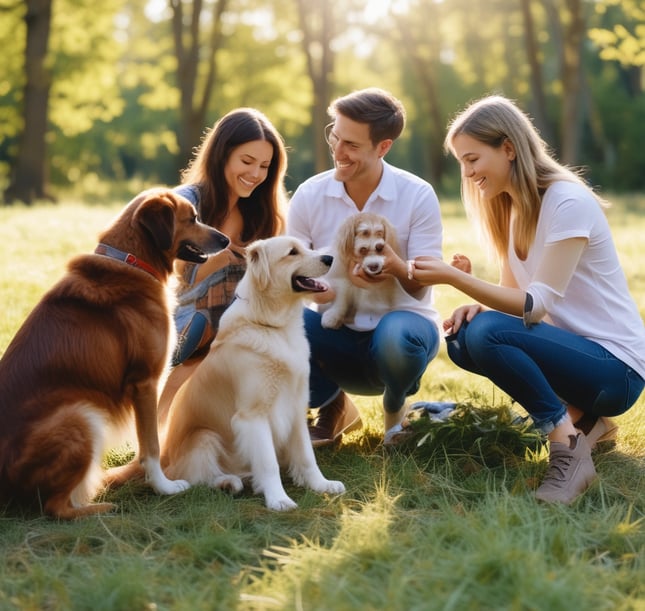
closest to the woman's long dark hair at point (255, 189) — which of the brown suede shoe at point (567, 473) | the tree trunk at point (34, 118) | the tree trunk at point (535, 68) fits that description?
the brown suede shoe at point (567, 473)

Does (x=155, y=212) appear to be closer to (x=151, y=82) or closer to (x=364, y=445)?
(x=364, y=445)

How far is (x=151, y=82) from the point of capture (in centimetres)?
2578

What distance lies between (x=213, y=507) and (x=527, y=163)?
2125mm

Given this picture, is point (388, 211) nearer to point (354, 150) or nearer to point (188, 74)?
point (354, 150)

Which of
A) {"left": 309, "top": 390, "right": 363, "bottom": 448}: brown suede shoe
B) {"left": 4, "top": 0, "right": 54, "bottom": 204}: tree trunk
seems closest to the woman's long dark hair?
{"left": 309, "top": 390, "right": 363, "bottom": 448}: brown suede shoe

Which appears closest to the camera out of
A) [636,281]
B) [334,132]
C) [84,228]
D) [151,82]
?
[334,132]

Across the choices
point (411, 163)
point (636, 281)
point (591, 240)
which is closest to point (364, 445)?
point (591, 240)

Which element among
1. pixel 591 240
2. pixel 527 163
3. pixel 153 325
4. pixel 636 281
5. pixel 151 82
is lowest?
pixel 636 281

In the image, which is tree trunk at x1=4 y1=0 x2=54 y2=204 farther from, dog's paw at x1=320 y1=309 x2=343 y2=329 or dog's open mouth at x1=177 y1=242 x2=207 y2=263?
dog's open mouth at x1=177 y1=242 x2=207 y2=263

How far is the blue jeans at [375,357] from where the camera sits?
4.25 m

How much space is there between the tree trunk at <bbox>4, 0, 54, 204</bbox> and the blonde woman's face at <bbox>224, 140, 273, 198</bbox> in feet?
48.4

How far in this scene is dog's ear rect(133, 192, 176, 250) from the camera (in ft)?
12.5

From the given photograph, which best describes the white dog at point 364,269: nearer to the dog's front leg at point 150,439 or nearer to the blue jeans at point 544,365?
the blue jeans at point 544,365

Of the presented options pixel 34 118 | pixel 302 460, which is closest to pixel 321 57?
pixel 34 118
